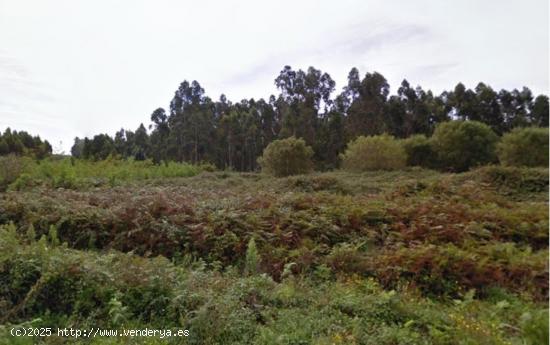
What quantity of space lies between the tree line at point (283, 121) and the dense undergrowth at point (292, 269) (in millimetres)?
18828

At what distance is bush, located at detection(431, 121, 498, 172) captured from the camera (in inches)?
339

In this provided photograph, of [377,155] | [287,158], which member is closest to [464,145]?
[377,155]

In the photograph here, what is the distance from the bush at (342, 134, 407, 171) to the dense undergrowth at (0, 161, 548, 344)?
10.4m

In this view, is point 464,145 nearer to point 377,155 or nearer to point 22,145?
point 377,155

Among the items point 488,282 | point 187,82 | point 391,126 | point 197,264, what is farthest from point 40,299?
point 187,82

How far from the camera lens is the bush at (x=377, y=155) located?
729 inches

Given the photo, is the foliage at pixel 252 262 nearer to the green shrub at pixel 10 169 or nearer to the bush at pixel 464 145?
the bush at pixel 464 145

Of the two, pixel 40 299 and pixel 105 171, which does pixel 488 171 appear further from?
pixel 105 171

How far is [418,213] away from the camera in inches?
274

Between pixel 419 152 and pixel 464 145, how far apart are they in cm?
709

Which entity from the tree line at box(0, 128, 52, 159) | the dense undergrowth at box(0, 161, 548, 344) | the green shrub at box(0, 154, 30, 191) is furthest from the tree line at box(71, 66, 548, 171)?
the dense undergrowth at box(0, 161, 548, 344)

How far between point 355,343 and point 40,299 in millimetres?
3222

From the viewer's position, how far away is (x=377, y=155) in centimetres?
1894

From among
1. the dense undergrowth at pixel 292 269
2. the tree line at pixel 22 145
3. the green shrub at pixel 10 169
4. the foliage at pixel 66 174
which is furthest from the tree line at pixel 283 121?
the dense undergrowth at pixel 292 269
